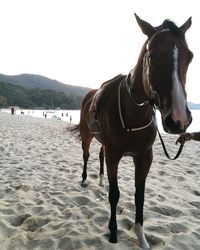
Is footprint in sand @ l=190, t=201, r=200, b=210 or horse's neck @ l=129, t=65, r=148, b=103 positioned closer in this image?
horse's neck @ l=129, t=65, r=148, b=103

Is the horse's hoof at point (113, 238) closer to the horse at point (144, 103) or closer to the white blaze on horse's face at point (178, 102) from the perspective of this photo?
the horse at point (144, 103)

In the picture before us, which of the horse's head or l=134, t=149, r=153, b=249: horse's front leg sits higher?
the horse's head

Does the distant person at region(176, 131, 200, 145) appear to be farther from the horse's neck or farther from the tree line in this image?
the tree line

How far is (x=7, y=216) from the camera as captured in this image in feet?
12.8

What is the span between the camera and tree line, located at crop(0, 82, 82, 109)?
443 feet

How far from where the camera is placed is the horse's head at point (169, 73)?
204cm

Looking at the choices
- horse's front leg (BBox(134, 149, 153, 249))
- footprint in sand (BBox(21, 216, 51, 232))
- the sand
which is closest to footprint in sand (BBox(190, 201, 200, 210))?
the sand

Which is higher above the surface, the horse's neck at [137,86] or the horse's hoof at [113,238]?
the horse's neck at [137,86]

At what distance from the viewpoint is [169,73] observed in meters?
2.13

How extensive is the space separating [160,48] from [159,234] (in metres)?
2.44

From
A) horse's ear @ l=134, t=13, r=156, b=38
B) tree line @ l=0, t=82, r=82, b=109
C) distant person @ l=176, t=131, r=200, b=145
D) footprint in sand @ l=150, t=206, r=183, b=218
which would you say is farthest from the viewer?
tree line @ l=0, t=82, r=82, b=109

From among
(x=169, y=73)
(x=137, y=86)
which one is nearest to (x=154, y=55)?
(x=169, y=73)

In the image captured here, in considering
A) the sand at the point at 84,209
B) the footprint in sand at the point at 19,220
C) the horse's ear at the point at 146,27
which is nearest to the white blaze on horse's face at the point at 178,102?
the horse's ear at the point at 146,27

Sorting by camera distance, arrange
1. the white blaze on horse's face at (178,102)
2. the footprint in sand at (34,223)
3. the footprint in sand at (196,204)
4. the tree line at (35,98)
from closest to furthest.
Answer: the white blaze on horse's face at (178,102)
the footprint in sand at (34,223)
the footprint in sand at (196,204)
the tree line at (35,98)
